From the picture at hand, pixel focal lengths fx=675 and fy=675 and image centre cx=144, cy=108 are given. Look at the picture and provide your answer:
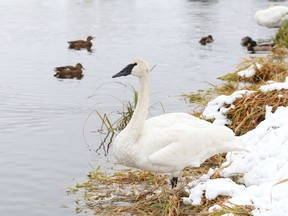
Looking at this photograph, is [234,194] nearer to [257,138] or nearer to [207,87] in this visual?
[257,138]

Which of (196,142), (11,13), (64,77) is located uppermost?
(196,142)

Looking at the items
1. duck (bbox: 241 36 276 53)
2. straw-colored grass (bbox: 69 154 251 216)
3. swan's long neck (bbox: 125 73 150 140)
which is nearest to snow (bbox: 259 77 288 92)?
straw-colored grass (bbox: 69 154 251 216)

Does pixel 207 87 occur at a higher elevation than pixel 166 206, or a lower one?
lower

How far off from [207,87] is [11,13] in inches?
1257

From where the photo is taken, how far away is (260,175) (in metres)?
8.19

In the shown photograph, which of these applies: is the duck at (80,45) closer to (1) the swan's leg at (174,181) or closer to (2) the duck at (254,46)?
(2) the duck at (254,46)

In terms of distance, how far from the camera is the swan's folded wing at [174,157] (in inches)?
325

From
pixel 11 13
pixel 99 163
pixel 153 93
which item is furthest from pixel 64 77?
pixel 11 13

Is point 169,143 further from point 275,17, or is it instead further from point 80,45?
point 275,17

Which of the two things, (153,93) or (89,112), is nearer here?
(89,112)

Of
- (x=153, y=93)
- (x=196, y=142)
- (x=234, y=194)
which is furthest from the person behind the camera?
(x=153, y=93)

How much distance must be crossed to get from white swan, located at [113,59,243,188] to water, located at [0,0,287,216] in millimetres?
1196

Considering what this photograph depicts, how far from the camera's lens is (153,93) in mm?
17719

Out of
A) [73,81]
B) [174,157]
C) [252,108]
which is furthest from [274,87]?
[73,81]
